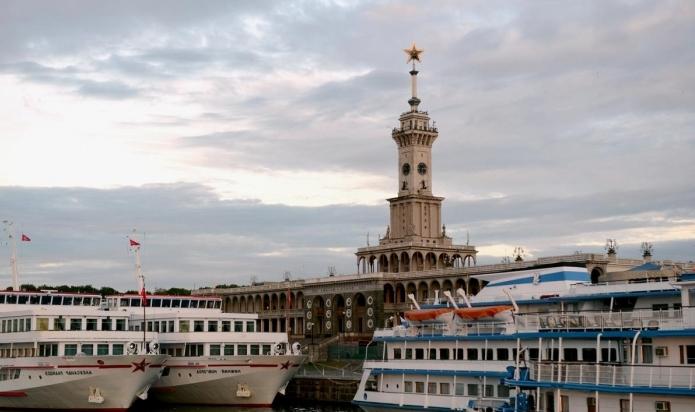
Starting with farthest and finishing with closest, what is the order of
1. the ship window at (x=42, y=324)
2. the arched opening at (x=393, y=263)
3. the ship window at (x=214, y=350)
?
the arched opening at (x=393, y=263), the ship window at (x=214, y=350), the ship window at (x=42, y=324)

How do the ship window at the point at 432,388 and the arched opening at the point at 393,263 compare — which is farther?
the arched opening at the point at 393,263

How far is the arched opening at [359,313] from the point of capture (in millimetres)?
132700

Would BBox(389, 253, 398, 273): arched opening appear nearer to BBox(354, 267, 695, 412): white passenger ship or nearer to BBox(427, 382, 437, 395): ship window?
BBox(354, 267, 695, 412): white passenger ship

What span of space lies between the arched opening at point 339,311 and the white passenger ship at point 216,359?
57.3 m

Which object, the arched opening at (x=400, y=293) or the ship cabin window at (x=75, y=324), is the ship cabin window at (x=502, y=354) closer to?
the ship cabin window at (x=75, y=324)

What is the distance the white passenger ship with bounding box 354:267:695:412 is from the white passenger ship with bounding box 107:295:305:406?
14.1m

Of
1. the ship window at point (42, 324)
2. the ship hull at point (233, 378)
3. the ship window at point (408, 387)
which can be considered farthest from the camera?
the ship hull at point (233, 378)

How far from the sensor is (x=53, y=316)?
230 feet

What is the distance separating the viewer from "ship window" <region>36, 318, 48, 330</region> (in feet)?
229

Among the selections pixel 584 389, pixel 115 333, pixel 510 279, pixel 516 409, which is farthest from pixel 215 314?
pixel 584 389

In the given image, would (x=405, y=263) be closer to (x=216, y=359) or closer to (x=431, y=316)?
(x=216, y=359)

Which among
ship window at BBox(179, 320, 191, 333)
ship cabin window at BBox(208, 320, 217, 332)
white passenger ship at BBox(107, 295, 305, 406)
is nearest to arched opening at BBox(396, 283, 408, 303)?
white passenger ship at BBox(107, 295, 305, 406)

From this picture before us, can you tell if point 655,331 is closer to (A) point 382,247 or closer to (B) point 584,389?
(B) point 584,389

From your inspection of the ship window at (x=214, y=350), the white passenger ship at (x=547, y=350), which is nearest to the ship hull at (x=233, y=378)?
the ship window at (x=214, y=350)
